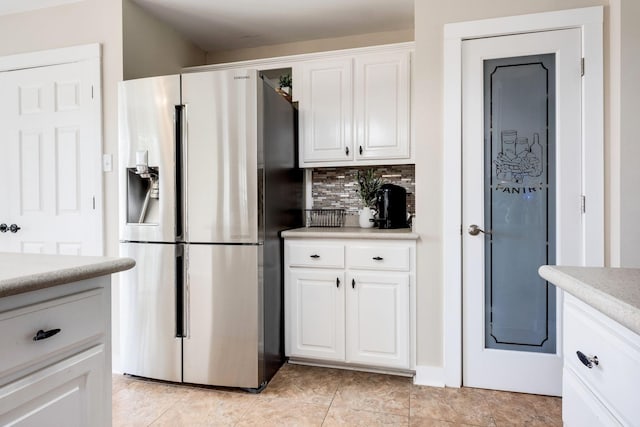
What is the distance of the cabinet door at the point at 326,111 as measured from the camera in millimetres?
2576

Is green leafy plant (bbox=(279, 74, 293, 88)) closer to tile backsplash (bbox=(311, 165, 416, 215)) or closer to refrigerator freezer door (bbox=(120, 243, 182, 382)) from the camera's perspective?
tile backsplash (bbox=(311, 165, 416, 215))

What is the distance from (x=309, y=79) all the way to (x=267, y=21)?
0.61 metres

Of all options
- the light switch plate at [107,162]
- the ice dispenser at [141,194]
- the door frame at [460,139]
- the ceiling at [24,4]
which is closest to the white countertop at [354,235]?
the door frame at [460,139]

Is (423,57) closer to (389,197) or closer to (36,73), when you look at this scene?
(389,197)

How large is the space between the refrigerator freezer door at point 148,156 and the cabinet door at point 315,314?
87cm

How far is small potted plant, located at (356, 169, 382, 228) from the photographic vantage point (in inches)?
104

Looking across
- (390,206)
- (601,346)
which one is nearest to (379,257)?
(390,206)

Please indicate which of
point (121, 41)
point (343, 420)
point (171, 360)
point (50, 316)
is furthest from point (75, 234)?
point (343, 420)

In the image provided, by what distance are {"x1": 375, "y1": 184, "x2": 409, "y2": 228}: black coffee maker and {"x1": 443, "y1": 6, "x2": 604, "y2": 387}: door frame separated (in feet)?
1.56

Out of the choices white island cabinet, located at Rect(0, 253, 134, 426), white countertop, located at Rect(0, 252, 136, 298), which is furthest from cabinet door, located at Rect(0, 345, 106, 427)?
white countertop, located at Rect(0, 252, 136, 298)

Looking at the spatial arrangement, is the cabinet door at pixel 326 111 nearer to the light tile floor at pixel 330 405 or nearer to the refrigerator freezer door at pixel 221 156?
the refrigerator freezer door at pixel 221 156

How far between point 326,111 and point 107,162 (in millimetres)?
1583

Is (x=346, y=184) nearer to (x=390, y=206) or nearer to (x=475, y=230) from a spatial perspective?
(x=390, y=206)

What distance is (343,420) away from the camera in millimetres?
1820
